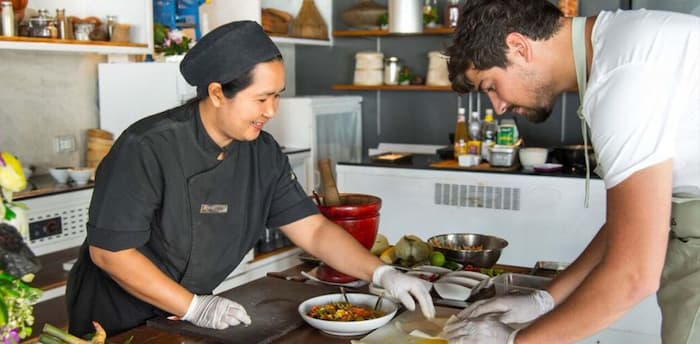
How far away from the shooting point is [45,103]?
149 inches

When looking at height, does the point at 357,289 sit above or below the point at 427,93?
below

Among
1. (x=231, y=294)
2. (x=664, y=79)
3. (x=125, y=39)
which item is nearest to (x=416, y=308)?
(x=231, y=294)

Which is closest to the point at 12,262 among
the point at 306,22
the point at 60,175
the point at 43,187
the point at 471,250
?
the point at 471,250

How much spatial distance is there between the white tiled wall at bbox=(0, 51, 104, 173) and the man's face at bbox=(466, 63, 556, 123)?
2748mm

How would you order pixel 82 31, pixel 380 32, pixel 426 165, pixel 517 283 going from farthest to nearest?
pixel 380 32 < pixel 426 165 < pixel 82 31 < pixel 517 283

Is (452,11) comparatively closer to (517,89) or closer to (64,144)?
(64,144)

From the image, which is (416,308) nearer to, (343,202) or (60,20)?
(343,202)

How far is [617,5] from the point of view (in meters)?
4.25

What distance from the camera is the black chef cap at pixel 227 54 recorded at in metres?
1.75

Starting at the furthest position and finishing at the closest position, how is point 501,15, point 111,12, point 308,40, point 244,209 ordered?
point 308,40, point 111,12, point 244,209, point 501,15

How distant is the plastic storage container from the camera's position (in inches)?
74.8

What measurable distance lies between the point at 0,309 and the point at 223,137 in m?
1.14

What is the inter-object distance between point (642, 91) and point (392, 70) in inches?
140

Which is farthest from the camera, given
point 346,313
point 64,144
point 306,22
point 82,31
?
point 306,22
